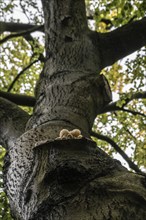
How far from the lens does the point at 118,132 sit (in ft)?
25.4

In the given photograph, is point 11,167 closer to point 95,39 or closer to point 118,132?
point 95,39

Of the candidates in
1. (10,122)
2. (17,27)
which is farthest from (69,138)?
(17,27)

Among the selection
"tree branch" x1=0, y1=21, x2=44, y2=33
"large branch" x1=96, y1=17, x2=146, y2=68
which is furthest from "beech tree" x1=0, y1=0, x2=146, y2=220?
"tree branch" x1=0, y1=21, x2=44, y2=33

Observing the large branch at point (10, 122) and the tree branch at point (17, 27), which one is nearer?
the large branch at point (10, 122)

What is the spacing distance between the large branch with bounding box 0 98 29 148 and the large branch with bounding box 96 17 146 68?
1.25 metres

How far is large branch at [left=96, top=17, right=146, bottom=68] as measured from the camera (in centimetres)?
393

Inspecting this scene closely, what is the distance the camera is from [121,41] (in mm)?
3973

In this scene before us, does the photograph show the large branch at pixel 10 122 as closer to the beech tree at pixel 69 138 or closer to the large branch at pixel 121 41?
the beech tree at pixel 69 138

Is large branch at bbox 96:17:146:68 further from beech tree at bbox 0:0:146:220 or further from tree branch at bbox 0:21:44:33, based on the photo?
tree branch at bbox 0:21:44:33

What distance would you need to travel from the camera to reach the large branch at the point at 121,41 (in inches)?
155

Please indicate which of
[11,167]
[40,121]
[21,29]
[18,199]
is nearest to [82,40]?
[40,121]

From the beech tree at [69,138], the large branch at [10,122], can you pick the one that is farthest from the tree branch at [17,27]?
the large branch at [10,122]

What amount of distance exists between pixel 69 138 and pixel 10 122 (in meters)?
1.46

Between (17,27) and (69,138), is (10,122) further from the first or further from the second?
(17,27)
